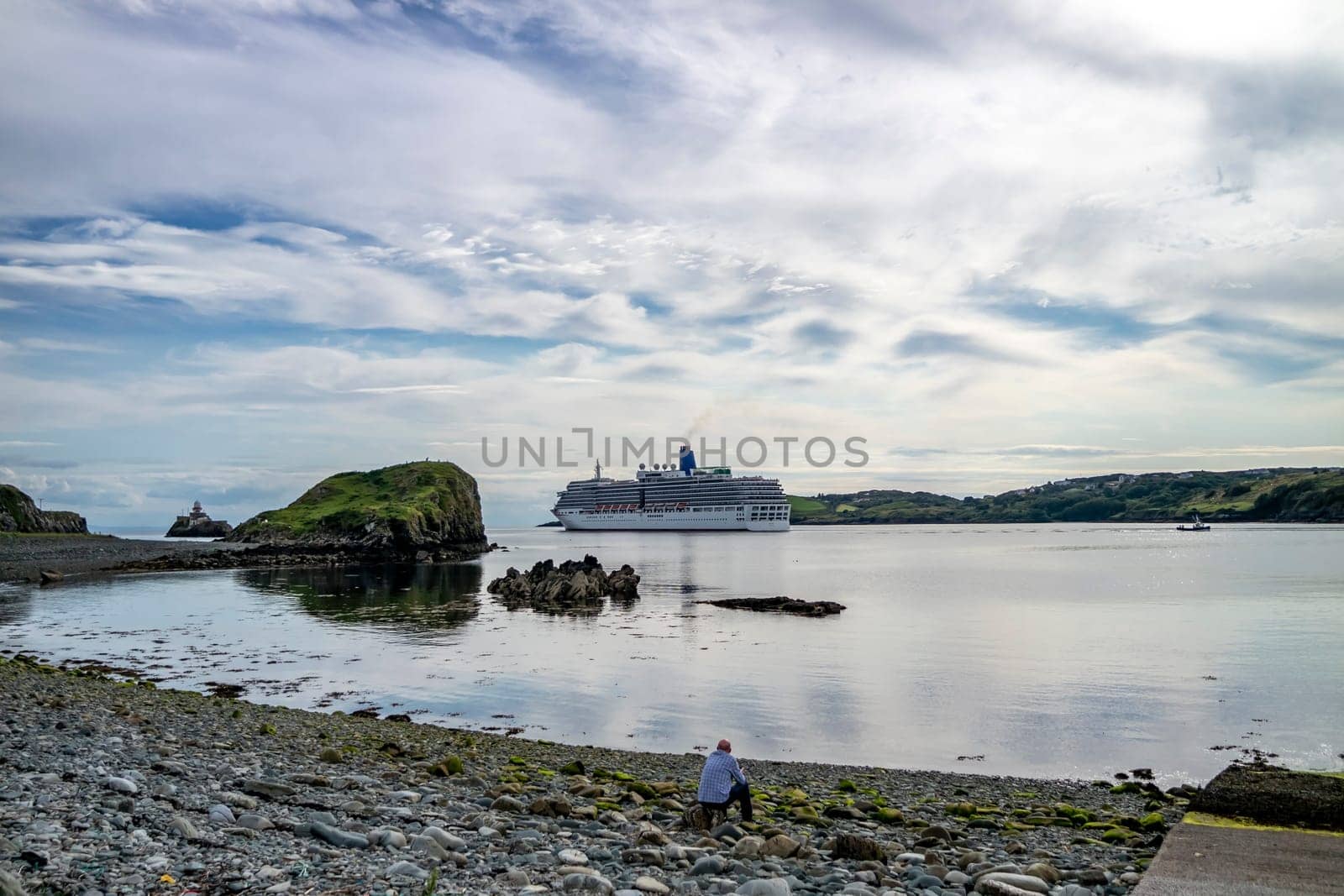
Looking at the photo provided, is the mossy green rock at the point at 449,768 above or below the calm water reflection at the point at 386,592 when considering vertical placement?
above

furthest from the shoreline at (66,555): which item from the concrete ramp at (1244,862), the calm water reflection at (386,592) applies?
the concrete ramp at (1244,862)

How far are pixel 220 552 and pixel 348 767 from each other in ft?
313

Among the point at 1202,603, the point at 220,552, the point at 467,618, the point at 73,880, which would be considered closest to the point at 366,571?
the point at 220,552

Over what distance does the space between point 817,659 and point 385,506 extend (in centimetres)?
9217

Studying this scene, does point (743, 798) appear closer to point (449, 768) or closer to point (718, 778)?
point (718, 778)

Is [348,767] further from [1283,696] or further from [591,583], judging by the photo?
[591,583]

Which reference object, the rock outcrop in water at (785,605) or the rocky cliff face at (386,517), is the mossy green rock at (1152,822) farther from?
the rocky cliff face at (386,517)

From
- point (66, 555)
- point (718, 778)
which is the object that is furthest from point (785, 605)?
point (66, 555)

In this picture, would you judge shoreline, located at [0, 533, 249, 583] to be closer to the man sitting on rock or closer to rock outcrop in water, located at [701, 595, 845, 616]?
rock outcrop in water, located at [701, 595, 845, 616]

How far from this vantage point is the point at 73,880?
6328mm

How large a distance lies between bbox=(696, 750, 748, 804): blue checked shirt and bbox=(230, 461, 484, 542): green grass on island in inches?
3901

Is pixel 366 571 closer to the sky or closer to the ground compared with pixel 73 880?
closer to the ground

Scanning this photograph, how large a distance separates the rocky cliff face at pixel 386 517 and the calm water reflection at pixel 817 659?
35.8 metres

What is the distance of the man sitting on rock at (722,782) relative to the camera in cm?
1154
